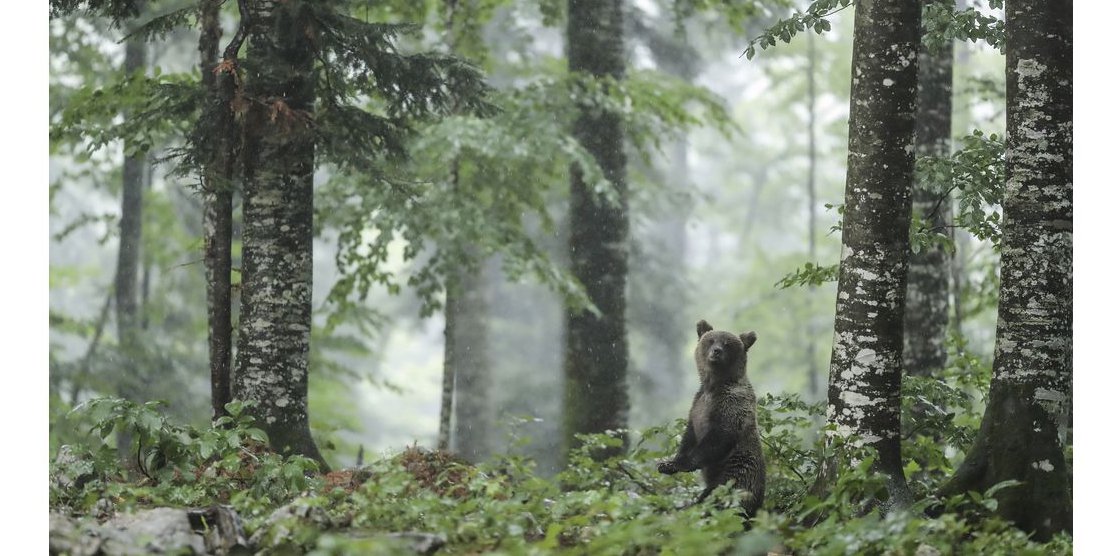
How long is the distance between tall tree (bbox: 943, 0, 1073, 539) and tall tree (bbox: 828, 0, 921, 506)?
1.84 ft

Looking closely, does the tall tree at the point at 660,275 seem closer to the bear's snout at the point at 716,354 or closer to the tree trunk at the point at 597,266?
the tree trunk at the point at 597,266

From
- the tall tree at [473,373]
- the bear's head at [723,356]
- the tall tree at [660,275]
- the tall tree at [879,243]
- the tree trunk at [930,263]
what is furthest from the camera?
the tall tree at [660,275]

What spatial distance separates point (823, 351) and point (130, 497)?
17.8 m

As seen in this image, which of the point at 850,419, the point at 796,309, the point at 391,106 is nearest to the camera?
the point at 850,419

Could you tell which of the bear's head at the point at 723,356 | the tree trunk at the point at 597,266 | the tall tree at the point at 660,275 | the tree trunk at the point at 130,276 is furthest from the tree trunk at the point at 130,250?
the bear's head at the point at 723,356

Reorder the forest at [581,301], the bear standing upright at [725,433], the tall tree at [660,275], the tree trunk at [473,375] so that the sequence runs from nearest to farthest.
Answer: the forest at [581,301] < the bear standing upright at [725,433] < the tree trunk at [473,375] < the tall tree at [660,275]

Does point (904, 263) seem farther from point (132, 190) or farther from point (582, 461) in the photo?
point (132, 190)

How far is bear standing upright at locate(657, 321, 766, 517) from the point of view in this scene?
21.7 feet

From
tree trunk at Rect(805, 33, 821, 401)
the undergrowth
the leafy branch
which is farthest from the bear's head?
tree trunk at Rect(805, 33, 821, 401)

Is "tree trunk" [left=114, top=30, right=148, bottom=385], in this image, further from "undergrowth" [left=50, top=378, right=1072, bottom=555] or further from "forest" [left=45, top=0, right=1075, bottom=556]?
"undergrowth" [left=50, top=378, right=1072, bottom=555]

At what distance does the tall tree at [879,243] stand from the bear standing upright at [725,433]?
2.45 feet

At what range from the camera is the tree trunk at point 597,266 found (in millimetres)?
11758

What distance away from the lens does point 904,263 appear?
6082 millimetres
